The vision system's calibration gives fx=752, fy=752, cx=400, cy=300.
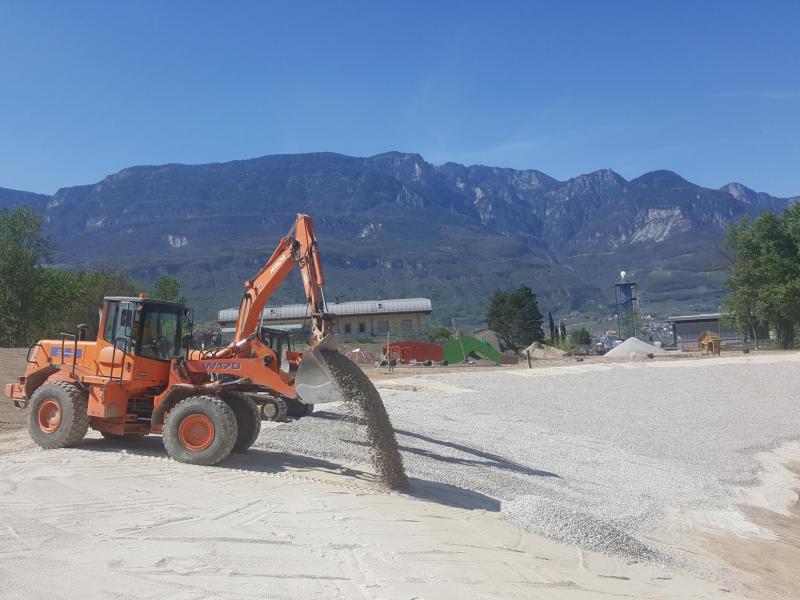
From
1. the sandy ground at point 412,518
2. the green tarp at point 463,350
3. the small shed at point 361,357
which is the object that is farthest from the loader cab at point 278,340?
the small shed at point 361,357

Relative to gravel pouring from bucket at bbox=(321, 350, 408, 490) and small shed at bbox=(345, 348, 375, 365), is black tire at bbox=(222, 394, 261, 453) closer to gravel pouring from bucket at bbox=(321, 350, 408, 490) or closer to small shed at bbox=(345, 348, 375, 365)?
gravel pouring from bucket at bbox=(321, 350, 408, 490)

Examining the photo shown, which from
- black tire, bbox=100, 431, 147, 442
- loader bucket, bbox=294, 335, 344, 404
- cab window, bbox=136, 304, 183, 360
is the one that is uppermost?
cab window, bbox=136, 304, 183, 360

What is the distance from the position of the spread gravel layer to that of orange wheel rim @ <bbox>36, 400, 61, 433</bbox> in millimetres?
3478

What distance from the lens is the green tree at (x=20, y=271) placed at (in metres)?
49.5

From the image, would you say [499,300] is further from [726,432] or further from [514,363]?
[726,432]

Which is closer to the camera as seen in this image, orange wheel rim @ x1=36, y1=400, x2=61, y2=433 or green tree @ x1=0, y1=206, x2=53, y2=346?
orange wheel rim @ x1=36, y1=400, x2=61, y2=433

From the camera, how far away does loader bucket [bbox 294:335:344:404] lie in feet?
37.0

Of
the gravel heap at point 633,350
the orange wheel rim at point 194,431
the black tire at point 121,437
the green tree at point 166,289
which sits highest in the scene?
the green tree at point 166,289

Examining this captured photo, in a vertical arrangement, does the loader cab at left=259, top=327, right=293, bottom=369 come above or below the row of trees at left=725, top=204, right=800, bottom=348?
below

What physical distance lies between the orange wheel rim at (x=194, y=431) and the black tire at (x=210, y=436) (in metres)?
0.02

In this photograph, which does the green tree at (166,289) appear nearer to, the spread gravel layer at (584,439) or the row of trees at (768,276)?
the spread gravel layer at (584,439)

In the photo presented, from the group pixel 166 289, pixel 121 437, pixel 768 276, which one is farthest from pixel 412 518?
pixel 166 289

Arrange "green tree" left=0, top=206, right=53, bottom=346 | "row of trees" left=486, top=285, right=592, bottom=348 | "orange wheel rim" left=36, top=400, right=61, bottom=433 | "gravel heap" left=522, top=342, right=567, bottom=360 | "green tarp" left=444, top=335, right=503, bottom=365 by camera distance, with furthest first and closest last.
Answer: "row of trees" left=486, top=285, right=592, bottom=348
"gravel heap" left=522, top=342, right=567, bottom=360
"green tarp" left=444, top=335, right=503, bottom=365
"green tree" left=0, top=206, right=53, bottom=346
"orange wheel rim" left=36, top=400, right=61, bottom=433

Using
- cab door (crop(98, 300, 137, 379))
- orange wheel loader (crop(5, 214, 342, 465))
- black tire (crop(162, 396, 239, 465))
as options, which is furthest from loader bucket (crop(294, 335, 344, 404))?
cab door (crop(98, 300, 137, 379))
